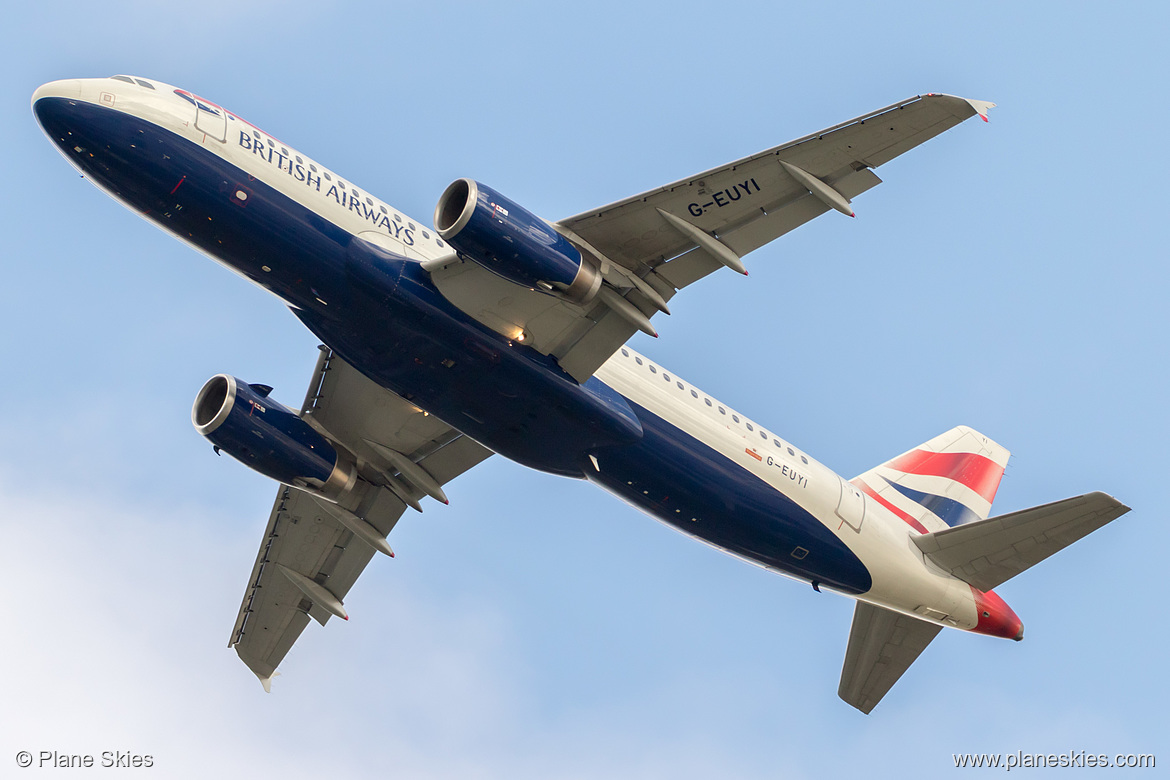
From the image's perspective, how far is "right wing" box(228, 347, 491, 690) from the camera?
29547mm

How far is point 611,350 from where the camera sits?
2458 centimetres

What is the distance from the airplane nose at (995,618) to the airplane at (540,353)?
0.05m

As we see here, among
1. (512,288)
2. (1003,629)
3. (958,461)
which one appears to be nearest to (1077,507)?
(1003,629)

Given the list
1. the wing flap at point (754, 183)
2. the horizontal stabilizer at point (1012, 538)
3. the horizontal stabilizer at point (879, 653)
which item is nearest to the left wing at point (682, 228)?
the wing flap at point (754, 183)

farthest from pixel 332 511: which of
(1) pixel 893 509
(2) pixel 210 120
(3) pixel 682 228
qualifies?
(1) pixel 893 509

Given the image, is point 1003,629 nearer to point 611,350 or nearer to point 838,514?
point 838,514

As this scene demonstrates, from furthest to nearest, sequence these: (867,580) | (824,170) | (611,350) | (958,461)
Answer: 1. (958,461)
2. (867,580)
3. (611,350)
4. (824,170)

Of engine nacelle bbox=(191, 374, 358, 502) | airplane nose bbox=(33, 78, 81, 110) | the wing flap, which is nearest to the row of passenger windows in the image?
the wing flap

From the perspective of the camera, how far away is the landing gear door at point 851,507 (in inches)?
1112

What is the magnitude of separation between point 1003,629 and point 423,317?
16981 mm

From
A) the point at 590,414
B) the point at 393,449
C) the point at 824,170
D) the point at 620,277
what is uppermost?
the point at 824,170

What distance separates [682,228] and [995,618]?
13.7 metres

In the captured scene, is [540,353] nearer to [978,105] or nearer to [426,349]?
[426,349]

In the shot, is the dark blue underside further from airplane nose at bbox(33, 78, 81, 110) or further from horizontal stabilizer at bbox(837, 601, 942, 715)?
horizontal stabilizer at bbox(837, 601, 942, 715)
